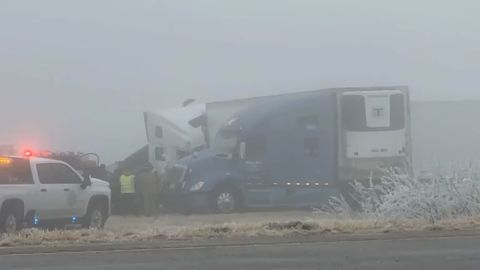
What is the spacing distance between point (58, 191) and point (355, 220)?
600 centimetres

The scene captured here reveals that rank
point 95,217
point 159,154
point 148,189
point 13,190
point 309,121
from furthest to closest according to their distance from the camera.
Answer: point 159,154
point 309,121
point 148,189
point 95,217
point 13,190

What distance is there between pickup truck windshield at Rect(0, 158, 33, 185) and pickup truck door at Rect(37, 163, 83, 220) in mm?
276

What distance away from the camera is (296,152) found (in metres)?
21.9

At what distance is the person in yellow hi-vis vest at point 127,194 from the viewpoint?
21.3 meters

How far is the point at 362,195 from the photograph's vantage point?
18.9 meters

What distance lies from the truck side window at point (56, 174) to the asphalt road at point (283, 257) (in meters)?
5.51

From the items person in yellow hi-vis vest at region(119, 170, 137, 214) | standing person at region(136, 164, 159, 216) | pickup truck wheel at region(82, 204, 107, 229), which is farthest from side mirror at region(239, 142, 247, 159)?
pickup truck wheel at region(82, 204, 107, 229)

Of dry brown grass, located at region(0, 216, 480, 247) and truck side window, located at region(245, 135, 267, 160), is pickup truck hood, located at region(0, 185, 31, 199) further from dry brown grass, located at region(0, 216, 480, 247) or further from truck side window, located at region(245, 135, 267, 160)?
truck side window, located at region(245, 135, 267, 160)

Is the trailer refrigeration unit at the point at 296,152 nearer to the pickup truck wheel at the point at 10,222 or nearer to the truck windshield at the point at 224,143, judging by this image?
the truck windshield at the point at 224,143

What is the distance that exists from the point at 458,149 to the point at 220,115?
622cm

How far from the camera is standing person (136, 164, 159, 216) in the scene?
21156mm

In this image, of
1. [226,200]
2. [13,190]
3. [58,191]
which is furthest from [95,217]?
[226,200]

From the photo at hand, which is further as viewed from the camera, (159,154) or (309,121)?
(159,154)

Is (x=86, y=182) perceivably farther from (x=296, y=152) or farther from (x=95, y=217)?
(x=296, y=152)
